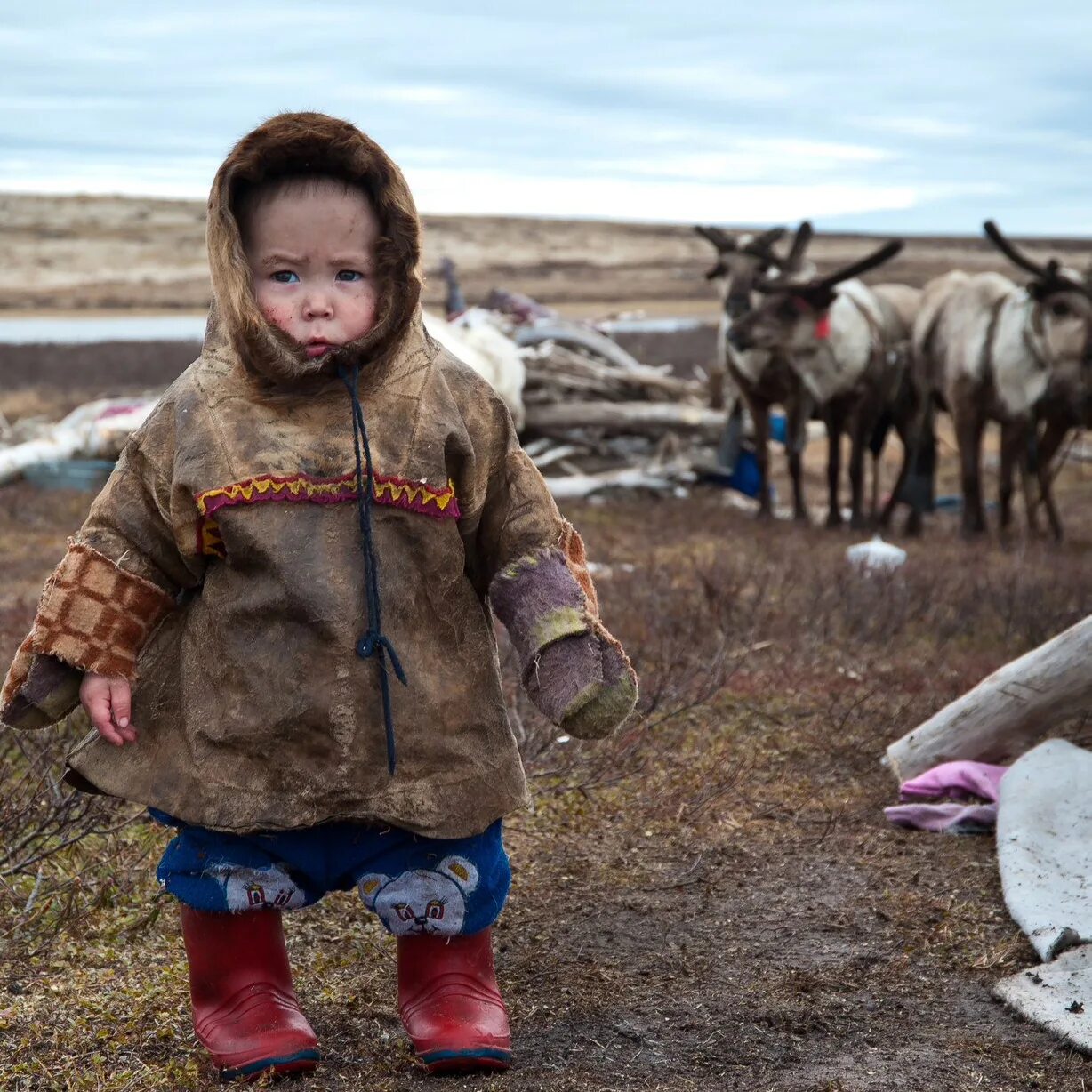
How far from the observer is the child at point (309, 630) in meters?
2.84

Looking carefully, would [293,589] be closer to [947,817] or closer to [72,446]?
[947,817]

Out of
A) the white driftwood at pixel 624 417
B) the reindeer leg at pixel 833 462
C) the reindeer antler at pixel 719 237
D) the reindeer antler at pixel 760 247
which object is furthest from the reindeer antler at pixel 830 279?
the white driftwood at pixel 624 417

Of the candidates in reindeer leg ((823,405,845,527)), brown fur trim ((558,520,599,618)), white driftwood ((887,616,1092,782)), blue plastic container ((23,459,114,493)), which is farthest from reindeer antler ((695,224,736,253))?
brown fur trim ((558,520,599,618))

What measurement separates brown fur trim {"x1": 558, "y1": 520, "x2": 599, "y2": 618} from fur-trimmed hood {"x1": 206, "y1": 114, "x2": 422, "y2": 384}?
489 millimetres

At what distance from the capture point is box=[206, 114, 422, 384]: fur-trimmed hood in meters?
2.86

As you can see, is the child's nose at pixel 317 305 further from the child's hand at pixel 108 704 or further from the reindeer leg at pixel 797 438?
the reindeer leg at pixel 797 438

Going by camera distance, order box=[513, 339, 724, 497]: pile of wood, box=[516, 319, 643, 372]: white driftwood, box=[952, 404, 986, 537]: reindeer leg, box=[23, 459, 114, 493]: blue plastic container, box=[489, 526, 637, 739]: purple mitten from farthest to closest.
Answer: box=[516, 319, 643, 372]: white driftwood
box=[513, 339, 724, 497]: pile of wood
box=[23, 459, 114, 493]: blue plastic container
box=[952, 404, 986, 537]: reindeer leg
box=[489, 526, 637, 739]: purple mitten

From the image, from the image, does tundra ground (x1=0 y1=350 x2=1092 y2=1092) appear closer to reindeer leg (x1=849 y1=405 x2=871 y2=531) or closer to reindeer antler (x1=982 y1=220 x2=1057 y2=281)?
reindeer antler (x1=982 y1=220 x2=1057 y2=281)

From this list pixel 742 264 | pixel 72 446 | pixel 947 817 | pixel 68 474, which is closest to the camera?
pixel 947 817

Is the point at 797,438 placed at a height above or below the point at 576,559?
below

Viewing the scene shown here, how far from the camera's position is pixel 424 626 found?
294 centimetres

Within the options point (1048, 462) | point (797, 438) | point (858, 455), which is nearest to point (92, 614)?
point (1048, 462)

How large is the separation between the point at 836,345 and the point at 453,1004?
→ 984 centimetres

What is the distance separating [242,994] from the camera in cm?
298
